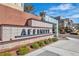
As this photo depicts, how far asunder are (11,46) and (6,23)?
3.73 ft

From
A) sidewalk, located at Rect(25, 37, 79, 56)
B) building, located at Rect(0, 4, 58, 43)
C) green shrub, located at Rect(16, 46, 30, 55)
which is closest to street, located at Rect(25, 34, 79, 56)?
sidewalk, located at Rect(25, 37, 79, 56)

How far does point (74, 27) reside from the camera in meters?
9.25

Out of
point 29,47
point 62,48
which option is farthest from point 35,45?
point 62,48

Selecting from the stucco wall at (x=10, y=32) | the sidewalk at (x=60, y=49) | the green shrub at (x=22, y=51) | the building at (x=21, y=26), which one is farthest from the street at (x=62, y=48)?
the stucco wall at (x=10, y=32)

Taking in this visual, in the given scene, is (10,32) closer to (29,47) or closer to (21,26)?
(21,26)

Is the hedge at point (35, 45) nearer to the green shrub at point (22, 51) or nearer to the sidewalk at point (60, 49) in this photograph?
the sidewalk at point (60, 49)

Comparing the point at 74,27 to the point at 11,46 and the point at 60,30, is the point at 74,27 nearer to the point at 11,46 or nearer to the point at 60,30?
the point at 60,30

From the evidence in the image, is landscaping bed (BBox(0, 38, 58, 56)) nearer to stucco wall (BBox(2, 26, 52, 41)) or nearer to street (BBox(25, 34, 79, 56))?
street (BBox(25, 34, 79, 56))

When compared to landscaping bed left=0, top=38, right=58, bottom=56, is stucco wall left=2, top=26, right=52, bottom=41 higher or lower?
higher

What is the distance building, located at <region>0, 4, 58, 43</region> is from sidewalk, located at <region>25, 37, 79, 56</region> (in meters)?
0.73

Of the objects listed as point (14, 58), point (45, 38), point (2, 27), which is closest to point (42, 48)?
point (45, 38)

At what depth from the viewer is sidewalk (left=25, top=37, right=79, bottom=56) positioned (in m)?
8.48

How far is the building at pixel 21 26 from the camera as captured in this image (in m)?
7.77

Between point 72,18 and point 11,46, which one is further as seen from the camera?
point 72,18
